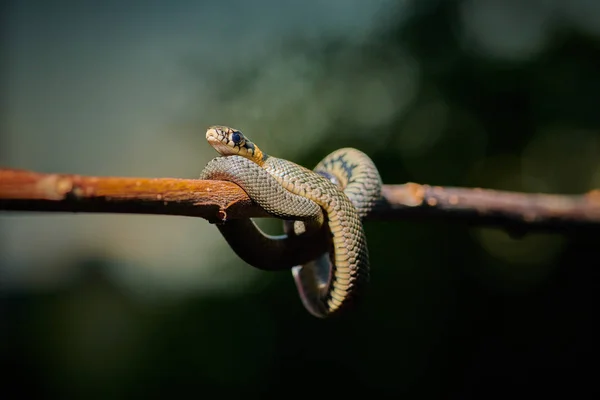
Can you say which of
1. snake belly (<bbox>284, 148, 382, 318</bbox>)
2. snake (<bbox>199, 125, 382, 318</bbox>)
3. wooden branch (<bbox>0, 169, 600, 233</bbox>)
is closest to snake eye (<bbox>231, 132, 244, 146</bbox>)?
snake (<bbox>199, 125, 382, 318</bbox>)

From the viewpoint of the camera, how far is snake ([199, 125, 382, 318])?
1.67 metres

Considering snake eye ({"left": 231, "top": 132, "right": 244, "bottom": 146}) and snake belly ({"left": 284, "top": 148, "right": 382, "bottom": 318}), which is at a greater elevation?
snake eye ({"left": 231, "top": 132, "right": 244, "bottom": 146})

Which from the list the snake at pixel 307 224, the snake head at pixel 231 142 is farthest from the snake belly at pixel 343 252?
the snake head at pixel 231 142

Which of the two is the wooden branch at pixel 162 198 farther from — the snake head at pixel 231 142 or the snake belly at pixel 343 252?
the snake head at pixel 231 142

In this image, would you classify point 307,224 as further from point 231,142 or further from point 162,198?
point 162,198

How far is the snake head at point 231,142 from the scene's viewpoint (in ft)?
6.56

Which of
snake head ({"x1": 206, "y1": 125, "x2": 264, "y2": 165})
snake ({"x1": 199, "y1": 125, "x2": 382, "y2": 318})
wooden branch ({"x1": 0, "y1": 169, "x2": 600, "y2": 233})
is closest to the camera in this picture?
wooden branch ({"x1": 0, "y1": 169, "x2": 600, "y2": 233})

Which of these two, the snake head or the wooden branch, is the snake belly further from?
the snake head

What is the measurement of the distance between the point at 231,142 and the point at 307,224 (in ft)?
1.31

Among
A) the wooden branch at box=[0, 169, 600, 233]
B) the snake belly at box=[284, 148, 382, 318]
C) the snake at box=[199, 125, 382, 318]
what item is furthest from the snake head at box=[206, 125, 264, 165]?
the wooden branch at box=[0, 169, 600, 233]

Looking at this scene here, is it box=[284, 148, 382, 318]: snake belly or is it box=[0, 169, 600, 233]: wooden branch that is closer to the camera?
box=[0, 169, 600, 233]: wooden branch

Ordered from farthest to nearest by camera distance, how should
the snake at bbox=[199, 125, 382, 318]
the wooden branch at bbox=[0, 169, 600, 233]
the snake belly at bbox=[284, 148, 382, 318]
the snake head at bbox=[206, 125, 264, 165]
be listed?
the snake head at bbox=[206, 125, 264, 165]
the snake belly at bbox=[284, 148, 382, 318]
the snake at bbox=[199, 125, 382, 318]
the wooden branch at bbox=[0, 169, 600, 233]

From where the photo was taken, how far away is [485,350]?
5391mm

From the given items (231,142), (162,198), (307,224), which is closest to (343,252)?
(307,224)
